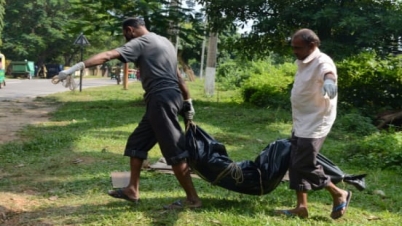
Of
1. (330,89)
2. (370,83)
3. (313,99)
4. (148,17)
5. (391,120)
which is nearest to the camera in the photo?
(330,89)

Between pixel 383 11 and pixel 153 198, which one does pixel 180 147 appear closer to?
pixel 153 198

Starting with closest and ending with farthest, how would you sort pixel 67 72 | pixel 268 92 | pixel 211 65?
pixel 67 72, pixel 268 92, pixel 211 65

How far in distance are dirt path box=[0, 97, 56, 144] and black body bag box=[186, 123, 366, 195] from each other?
4959mm

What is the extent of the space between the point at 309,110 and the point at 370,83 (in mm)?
9412

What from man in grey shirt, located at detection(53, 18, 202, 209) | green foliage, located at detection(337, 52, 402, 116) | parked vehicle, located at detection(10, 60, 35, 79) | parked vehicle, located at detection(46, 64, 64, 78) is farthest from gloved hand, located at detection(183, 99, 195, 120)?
parked vehicle, located at detection(46, 64, 64, 78)

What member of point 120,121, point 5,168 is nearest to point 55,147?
point 5,168

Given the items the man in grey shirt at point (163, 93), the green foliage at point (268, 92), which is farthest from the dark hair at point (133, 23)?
the green foliage at point (268, 92)

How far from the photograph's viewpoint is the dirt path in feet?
30.6

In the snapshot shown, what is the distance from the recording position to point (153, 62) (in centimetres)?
421

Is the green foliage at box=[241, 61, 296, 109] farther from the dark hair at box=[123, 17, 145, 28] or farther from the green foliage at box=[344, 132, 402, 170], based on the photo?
the dark hair at box=[123, 17, 145, 28]

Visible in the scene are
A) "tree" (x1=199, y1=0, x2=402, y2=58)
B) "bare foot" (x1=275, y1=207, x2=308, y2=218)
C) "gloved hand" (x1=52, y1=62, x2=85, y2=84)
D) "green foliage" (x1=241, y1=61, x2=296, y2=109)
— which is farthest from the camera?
"green foliage" (x1=241, y1=61, x2=296, y2=109)

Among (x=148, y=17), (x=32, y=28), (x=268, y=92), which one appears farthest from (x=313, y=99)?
(x=32, y=28)

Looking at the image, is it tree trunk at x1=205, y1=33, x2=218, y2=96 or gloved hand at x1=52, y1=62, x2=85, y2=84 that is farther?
tree trunk at x1=205, y1=33, x2=218, y2=96

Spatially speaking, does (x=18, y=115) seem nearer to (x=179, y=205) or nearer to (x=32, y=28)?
(x=179, y=205)
